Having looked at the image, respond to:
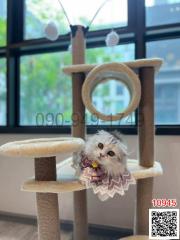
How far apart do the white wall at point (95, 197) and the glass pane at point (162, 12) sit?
0.83 meters

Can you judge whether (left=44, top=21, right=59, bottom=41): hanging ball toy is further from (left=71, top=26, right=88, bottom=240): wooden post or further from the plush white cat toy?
the plush white cat toy

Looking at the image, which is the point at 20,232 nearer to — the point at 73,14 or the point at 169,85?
the point at 169,85

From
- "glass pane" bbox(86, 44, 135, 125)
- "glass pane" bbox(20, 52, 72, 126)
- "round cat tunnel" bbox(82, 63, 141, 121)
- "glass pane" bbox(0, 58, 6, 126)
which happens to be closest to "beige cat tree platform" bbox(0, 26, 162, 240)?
"round cat tunnel" bbox(82, 63, 141, 121)

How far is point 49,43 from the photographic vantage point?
6.86 ft

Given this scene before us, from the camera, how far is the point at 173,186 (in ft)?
5.54

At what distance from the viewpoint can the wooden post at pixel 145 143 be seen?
1.28 meters

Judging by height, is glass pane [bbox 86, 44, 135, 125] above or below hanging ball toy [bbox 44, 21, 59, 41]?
below

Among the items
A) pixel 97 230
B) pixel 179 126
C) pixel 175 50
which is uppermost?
pixel 175 50

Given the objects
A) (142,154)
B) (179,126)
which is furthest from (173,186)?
(142,154)

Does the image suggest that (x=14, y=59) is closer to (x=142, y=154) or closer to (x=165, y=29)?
(x=165, y=29)

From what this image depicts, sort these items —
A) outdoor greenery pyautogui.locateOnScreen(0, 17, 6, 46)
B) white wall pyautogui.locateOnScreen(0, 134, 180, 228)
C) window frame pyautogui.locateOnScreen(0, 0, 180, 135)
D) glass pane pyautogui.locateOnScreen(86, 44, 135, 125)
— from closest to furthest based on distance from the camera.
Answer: white wall pyautogui.locateOnScreen(0, 134, 180, 228)
window frame pyautogui.locateOnScreen(0, 0, 180, 135)
glass pane pyautogui.locateOnScreen(86, 44, 135, 125)
outdoor greenery pyautogui.locateOnScreen(0, 17, 6, 46)

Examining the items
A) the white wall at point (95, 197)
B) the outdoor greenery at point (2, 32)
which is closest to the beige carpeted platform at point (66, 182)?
the white wall at point (95, 197)

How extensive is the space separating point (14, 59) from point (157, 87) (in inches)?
48.2

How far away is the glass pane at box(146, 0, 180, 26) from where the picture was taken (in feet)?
6.00
